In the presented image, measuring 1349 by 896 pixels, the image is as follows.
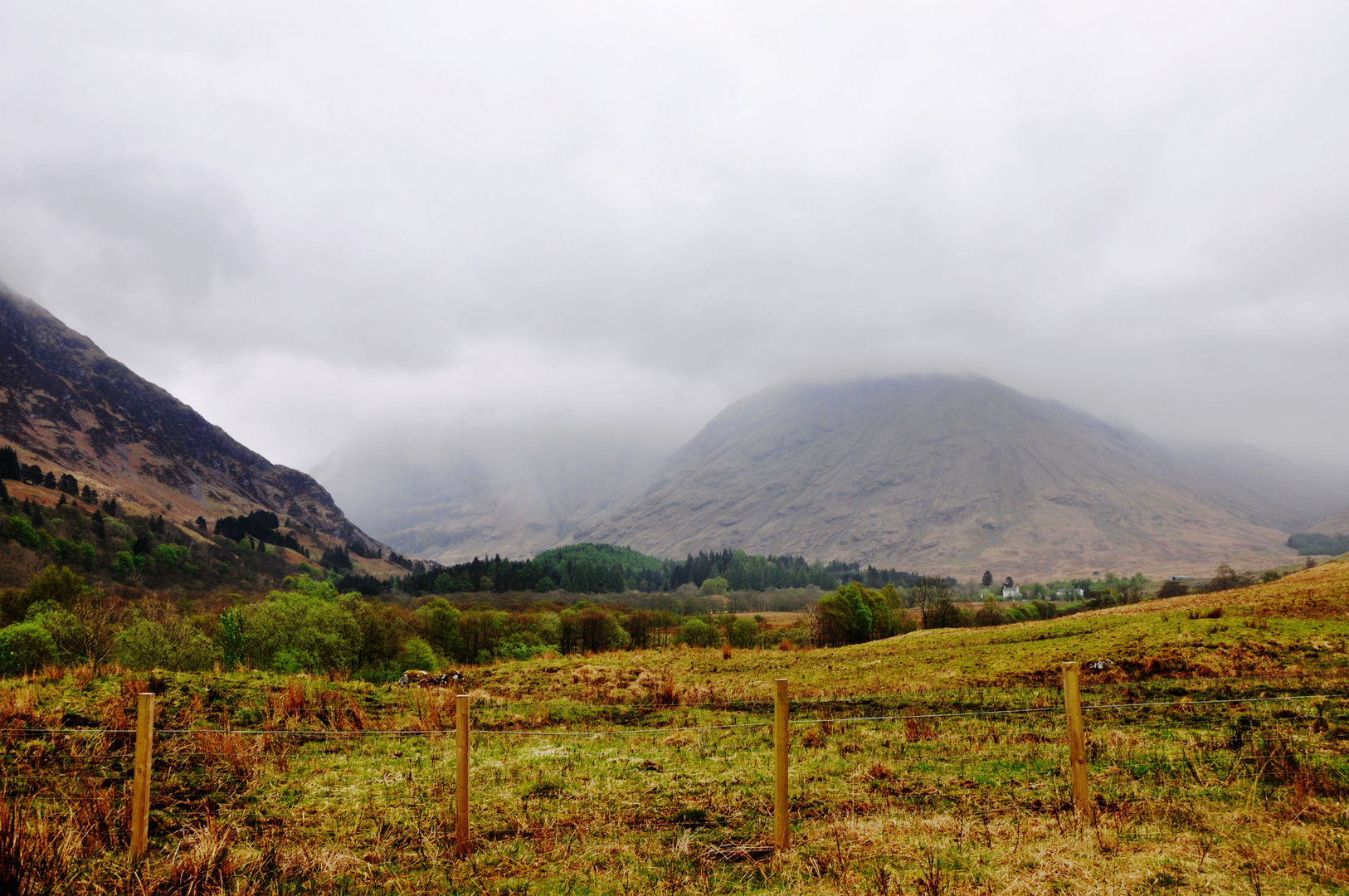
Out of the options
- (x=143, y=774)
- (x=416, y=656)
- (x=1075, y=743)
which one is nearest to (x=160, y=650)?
(x=416, y=656)

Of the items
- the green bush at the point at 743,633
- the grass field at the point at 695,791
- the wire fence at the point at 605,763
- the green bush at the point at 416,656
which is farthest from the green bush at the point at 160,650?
the green bush at the point at 743,633

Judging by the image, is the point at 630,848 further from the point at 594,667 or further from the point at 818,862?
the point at 594,667

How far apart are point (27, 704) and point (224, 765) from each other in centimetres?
596

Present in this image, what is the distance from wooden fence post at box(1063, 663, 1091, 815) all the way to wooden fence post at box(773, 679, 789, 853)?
3540mm

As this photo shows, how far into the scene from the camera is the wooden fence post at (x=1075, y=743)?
819 centimetres

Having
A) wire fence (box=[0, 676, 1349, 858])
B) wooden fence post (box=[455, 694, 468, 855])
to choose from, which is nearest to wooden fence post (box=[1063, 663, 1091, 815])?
wire fence (box=[0, 676, 1349, 858])

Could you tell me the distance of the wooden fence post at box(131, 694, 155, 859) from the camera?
7.38m

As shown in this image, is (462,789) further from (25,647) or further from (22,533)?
(22,533)

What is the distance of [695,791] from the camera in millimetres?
10766

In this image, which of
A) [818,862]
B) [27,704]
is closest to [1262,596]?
[818,862]

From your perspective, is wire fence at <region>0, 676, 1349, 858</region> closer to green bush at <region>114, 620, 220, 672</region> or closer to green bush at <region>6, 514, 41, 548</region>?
green bush at <region>114, 620, 220, 672</region>

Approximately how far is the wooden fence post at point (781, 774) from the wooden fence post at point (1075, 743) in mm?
3540

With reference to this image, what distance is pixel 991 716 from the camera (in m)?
16.1

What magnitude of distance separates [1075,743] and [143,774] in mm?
11052
